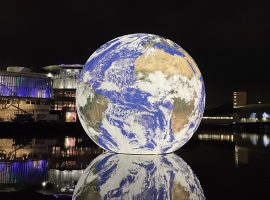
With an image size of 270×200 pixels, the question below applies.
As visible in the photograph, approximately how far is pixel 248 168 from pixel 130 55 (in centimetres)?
480

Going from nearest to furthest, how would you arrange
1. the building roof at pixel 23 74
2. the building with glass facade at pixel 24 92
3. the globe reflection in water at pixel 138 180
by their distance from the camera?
the globe reflection in water at pixel 138 180 < the building with glass facade at pixel 24 92 < the building roof at pixel 23 74

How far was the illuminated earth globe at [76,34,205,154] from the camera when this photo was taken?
11.4 m

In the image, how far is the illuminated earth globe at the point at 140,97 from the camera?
37.3 ft

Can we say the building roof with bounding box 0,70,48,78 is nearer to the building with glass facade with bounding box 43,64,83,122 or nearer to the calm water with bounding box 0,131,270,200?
the building with glass facade with bounding box 43,64,83,122

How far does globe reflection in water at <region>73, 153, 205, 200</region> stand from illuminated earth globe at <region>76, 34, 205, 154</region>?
874 mm

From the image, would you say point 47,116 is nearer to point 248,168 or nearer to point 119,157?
point 119,157

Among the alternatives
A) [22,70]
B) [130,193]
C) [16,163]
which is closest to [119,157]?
[16,163]

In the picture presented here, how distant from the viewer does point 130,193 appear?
22.1 feet

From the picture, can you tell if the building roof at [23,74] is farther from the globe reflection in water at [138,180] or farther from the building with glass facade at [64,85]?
the globe reflection in water at [138,180]

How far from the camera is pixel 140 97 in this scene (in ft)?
37.2

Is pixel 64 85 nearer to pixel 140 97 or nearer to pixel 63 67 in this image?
pixel 63 67

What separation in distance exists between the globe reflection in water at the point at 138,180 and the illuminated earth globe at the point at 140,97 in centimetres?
87

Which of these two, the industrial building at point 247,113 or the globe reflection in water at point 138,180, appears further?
the industrial building at point 247,113

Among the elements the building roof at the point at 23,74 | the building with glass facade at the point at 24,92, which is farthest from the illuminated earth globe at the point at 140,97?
the building roof at the point at 23,74
